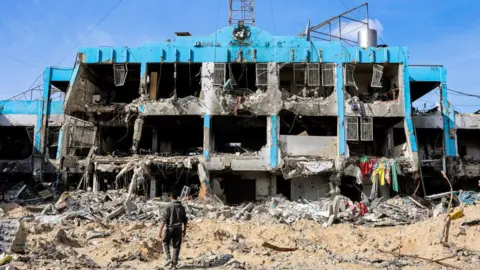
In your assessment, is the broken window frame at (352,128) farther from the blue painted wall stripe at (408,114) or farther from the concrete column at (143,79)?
the concrete column at (143,79)

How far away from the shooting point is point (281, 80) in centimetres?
2788

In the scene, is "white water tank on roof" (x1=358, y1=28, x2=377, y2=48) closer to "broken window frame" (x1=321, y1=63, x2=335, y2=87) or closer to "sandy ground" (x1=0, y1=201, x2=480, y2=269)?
"broken window frame" (x1=321, y1=63, x2=335, y2=87)

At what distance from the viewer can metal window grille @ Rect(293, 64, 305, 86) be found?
25653 millimetres

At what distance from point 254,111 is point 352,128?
568 cm

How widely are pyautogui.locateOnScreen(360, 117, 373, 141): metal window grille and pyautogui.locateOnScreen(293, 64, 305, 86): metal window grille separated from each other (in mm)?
4239

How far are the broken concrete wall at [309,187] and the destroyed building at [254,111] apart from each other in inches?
2.3

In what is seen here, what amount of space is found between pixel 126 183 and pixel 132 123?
4.08 m

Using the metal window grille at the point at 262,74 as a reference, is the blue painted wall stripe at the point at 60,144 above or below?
below

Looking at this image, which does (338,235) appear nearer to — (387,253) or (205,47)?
(387,253)

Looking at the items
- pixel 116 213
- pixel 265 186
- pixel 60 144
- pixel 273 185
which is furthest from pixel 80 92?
pixel 273 185

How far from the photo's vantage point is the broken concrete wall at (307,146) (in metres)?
24.9

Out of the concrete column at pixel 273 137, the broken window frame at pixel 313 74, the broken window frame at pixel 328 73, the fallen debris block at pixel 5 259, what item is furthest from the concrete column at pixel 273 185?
the fallen debris block at pixel 5 259

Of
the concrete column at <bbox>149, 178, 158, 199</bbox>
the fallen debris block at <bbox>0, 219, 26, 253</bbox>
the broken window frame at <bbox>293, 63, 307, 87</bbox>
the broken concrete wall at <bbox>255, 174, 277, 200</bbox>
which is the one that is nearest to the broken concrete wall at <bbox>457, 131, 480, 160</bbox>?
the broken window frame at <bbox>293, 63, 307, 87</bbox>

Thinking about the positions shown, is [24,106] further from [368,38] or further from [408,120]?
[408,120]
